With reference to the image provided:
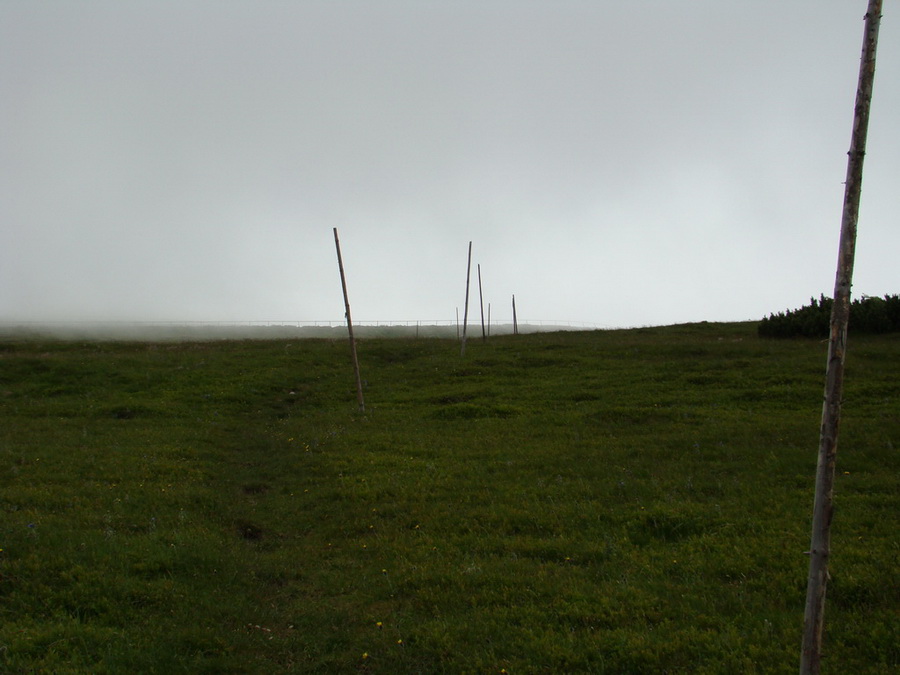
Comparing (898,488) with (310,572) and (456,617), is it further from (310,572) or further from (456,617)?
(310,572)

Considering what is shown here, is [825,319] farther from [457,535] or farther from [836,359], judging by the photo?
[836,359]

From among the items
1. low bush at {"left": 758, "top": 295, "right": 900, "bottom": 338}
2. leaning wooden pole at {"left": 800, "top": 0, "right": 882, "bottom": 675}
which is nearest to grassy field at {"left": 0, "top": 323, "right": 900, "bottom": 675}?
leaning wooden pole at {"left": 800, "top": 0, "right": 882, "bottom": 675}

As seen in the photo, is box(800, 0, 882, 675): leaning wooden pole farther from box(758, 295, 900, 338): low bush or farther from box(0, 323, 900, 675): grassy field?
box(758, 295, 900, 338): low bush

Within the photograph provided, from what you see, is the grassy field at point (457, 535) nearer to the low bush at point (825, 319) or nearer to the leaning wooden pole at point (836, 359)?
the leaning wooden pole at point (836, 359)

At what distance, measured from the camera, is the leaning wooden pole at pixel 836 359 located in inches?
189

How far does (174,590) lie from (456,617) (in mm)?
4346

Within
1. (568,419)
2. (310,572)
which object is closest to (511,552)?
(310,572)

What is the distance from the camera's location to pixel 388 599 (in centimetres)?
891

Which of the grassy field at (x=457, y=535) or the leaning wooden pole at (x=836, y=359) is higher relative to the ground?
the leaning wooden pole at (x=836, y=359)

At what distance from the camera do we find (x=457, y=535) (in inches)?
447

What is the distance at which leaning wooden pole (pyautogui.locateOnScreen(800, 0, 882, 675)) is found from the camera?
4797 mm

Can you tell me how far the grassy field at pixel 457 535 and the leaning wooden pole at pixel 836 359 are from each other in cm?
184

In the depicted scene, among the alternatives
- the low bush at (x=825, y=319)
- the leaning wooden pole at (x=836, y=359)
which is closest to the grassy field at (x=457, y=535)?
the leaning wooden pole at (x=836, y=359)

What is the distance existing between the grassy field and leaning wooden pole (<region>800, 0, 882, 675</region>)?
6.04 ft
